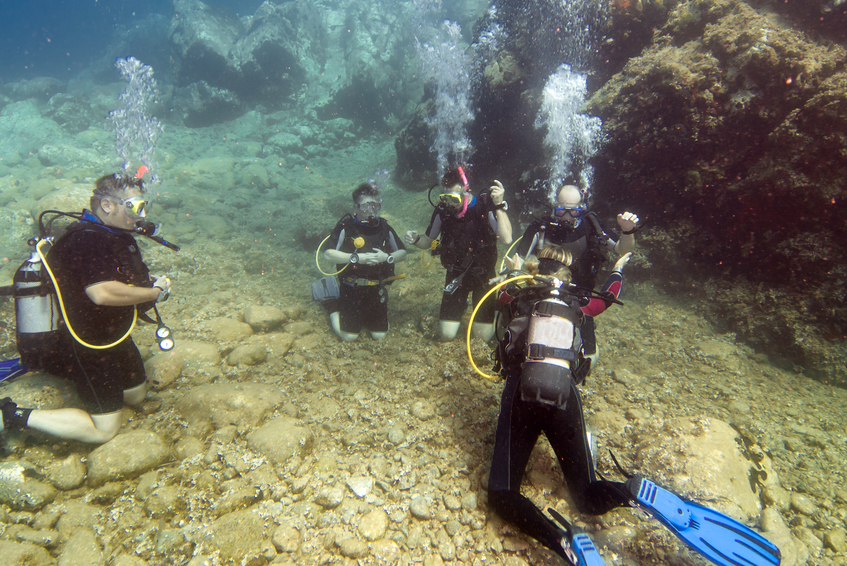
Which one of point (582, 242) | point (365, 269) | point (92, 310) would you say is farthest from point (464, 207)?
point (92, 310)

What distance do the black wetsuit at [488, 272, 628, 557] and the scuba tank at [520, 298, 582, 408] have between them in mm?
112

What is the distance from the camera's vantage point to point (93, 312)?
2.93 m

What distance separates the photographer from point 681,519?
1972mm

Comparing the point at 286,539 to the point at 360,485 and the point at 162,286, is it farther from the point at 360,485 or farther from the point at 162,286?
the point at 162,286

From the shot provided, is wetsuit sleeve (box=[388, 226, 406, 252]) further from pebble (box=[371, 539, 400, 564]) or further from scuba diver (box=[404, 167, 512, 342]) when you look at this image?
pebble (box=[371, 539, 400, 564])

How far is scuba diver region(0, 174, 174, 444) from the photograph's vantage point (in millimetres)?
2699

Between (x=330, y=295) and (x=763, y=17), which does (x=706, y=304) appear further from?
(x=330, y=295)

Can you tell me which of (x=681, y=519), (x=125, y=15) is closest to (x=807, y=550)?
(x=681, y=519)

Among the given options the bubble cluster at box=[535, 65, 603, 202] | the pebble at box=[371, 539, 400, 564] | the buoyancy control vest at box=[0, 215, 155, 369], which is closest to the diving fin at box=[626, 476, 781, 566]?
the pebble at box=[371, 539, 400, 564]

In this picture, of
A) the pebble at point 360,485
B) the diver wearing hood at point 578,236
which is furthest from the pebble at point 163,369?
the diver wearing hood at point 578,236

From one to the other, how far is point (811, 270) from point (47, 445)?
834 cm

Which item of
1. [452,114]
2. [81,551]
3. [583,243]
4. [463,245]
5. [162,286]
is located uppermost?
[452,114]

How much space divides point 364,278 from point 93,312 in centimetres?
294

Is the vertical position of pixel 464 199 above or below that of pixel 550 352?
above
